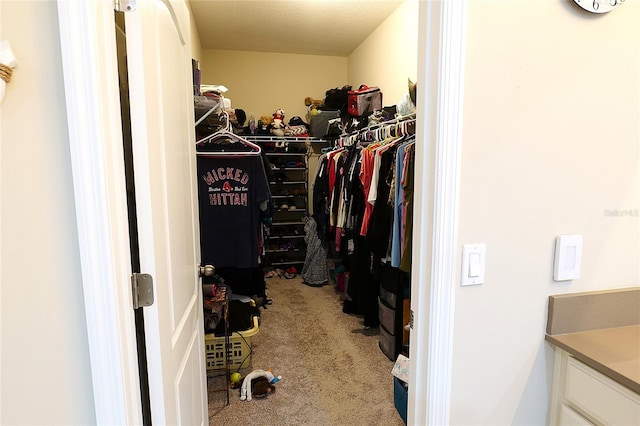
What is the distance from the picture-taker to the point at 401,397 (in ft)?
6.40

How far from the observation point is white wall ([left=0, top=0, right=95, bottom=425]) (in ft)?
2.13

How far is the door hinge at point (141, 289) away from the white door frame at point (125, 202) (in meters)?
0.03

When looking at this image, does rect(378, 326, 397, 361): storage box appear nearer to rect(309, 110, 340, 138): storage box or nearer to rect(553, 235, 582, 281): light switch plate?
rect(553, 235, 582, 281): light switch plate

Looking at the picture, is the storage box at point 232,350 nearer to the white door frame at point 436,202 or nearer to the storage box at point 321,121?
the white door frame at point 436,202

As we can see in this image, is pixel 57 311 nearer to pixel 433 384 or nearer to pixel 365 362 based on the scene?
pixel 433 384

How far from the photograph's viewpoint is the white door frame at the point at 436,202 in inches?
34.0

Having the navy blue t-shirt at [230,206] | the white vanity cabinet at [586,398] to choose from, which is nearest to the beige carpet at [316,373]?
the navy blue t-shirt at [230,206]

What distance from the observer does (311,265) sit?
13.9 ft

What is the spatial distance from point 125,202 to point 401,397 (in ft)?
5.90

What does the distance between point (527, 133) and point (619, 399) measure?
2.30ft

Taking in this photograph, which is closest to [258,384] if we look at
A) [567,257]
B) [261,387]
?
[261,387]

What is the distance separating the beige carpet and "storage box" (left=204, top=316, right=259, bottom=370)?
119 mm

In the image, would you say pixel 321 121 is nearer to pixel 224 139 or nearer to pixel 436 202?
pixel 224 139

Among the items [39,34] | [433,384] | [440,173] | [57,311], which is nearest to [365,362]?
[433,384]
